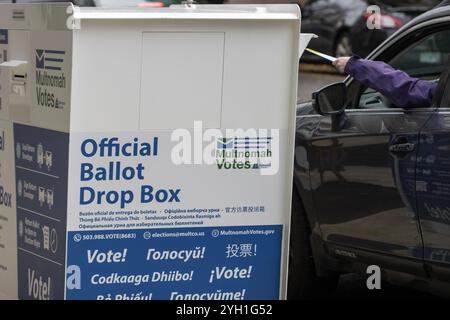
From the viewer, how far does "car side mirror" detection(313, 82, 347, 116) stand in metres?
5.49

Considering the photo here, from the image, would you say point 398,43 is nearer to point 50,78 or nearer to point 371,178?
point 371,178

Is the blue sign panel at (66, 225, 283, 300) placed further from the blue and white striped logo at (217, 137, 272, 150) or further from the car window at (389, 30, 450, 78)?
the car window at (389, 30, 450, 78)

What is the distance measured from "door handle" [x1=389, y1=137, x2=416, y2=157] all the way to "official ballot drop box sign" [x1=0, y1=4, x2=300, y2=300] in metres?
0.97

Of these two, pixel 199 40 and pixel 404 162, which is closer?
pixel 199 40

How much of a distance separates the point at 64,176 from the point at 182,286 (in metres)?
0.73

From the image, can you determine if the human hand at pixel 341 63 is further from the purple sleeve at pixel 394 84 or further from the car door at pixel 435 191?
the car door at pixel 435 191

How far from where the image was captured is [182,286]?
425 centimetres

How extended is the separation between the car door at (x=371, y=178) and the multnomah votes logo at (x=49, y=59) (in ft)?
6.42

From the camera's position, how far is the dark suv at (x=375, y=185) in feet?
16.1

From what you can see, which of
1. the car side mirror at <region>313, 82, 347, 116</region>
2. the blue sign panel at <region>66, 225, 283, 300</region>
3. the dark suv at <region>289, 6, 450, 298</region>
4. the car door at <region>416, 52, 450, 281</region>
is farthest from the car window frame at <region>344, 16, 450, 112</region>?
the blue sign panel at <region>66, 225, 283, 300</region>

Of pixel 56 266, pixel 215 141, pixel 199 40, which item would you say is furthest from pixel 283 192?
pixel 56 266

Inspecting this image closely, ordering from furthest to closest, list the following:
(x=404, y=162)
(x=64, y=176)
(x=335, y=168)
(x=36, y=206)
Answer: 1. (x=335, y=168)
2. (x=404, y=162)
3. (x=36, y=206)
4. (x=64, y=176)

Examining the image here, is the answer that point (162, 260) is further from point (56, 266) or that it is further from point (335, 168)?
point (335, 168)
